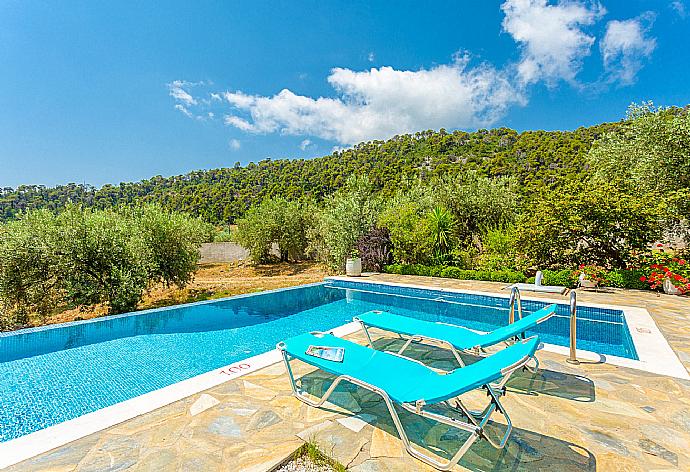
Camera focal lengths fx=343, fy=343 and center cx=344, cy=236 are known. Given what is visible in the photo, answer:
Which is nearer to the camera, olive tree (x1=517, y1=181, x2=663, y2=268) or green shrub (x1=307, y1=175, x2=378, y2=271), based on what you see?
olive tree (x1=517, y1=181, x2=663, y2=268)

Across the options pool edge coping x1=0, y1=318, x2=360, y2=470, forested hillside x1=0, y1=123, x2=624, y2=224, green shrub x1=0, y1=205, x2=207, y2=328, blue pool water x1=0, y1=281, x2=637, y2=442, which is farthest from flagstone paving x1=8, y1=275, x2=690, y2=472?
forested hillside x1=0, y1=123, x2=624, y2=224

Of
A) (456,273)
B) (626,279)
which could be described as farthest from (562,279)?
(456,273)

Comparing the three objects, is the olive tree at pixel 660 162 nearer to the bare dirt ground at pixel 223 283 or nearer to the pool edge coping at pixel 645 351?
the pool edge coping at pixel 645 351

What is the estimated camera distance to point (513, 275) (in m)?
10.2

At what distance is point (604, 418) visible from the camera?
288 cm

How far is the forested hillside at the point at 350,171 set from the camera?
81.7 feet

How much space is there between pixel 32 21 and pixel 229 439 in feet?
38.4

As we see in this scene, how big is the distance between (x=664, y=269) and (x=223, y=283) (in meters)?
14.1

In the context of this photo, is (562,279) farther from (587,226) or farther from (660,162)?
(660,162)

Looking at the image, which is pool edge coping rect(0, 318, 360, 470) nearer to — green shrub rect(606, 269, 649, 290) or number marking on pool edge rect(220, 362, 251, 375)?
number marking on pool edge rect(220, 362, 251, 375)

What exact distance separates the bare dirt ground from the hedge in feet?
12.3

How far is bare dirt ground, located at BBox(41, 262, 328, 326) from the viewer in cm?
959

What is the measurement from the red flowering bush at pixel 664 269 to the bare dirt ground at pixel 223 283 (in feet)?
32.8

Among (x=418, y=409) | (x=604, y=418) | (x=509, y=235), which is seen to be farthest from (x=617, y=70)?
(x=418, y=409)
